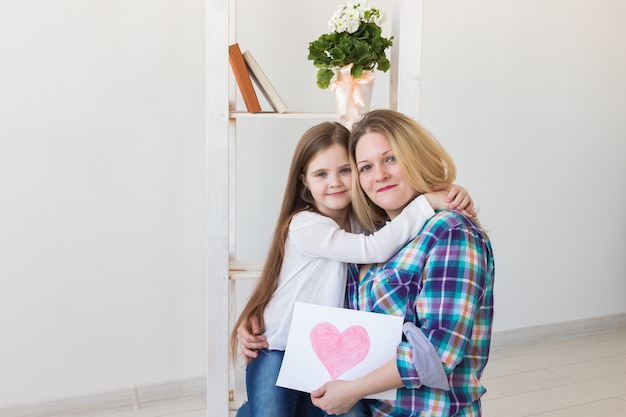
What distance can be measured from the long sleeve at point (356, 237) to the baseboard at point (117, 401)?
1.25 metres

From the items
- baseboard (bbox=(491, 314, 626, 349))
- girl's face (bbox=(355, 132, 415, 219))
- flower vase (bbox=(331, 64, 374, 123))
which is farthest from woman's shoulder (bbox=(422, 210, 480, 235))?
baseboard (bbox=(491, 314, 626, 349))

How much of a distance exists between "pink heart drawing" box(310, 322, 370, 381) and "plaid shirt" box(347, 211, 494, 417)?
8 centimetres

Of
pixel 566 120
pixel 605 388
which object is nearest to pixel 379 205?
pixel 605 388

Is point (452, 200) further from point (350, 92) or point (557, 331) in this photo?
point (557, 331)

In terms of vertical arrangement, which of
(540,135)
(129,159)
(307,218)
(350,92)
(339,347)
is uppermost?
(350,92)

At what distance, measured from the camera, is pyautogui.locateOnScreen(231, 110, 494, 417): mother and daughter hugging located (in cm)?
137

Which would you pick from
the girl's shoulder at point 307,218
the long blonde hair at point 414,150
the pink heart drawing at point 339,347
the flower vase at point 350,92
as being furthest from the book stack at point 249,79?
the pink heart drawing at point 339,347

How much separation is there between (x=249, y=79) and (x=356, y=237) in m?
0.75

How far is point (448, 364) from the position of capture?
136cm

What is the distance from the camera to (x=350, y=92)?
6.93 feet

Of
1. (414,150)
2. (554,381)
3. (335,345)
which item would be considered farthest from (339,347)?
(554,381)

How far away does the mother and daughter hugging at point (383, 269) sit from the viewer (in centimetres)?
137

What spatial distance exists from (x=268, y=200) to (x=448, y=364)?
5.05 feet

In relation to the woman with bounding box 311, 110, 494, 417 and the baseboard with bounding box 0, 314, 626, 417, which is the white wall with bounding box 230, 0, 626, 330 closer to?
the baseboard with bounding box 0, 314, 626, 417
